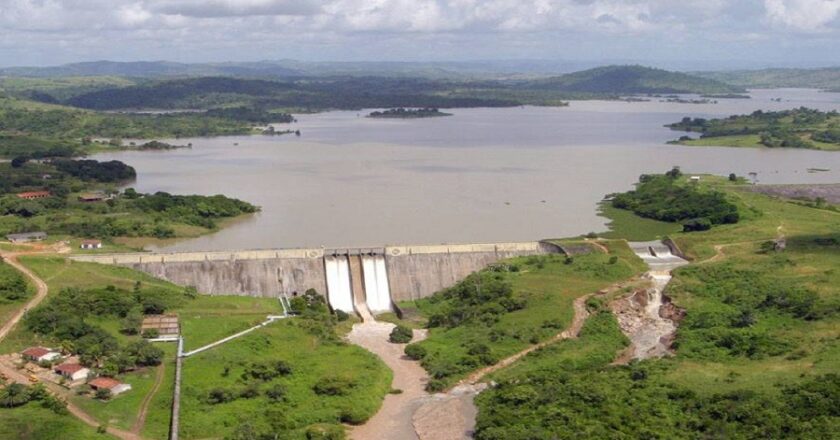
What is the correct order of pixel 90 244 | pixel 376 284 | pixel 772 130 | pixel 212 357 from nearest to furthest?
pixel 212 357
pixel 376 284
pixel 90 244
pixel 772 130

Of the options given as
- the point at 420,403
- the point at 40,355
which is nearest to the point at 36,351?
the point at 40,355

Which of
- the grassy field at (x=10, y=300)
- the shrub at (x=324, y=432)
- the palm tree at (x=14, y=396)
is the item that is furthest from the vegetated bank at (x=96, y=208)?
the shrub at (x=324, y=432)

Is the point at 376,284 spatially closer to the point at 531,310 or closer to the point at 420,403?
the point at 531,310

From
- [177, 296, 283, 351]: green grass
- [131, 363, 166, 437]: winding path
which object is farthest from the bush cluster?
[131, 363, 166, 437]: winding path

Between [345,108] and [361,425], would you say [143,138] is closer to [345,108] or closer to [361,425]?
[345,108]

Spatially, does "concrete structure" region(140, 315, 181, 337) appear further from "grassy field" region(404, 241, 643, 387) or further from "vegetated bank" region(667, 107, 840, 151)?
"vegetated bank" region(667, 107, 840, 151)

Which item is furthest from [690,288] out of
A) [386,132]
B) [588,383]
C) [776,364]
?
[386,132]

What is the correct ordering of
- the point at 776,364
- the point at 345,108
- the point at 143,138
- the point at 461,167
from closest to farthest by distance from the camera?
1. the point at 776,364
2. the point at 461,167
3. the point at 143,138
4. the point at 345,108
